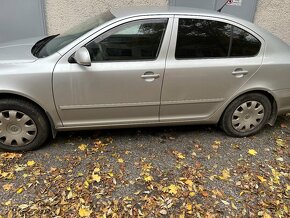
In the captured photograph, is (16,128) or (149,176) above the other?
(16,128)

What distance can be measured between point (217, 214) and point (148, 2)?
4.63m

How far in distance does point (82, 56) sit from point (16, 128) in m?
1.09

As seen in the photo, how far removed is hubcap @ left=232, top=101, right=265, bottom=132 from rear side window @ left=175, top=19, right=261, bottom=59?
0.63 metres

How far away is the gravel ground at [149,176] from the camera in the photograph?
2.63 metres

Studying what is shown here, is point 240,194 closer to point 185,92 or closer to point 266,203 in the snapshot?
point 266,203

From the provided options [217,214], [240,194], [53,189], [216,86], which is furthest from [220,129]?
[53,189]

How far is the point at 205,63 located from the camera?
319 centimetres

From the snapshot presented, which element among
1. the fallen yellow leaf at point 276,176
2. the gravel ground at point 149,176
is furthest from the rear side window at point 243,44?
the fallen yellow leaf at point 276,176

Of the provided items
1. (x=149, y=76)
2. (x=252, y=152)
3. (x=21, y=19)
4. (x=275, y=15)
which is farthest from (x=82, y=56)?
(x=275, y=15)

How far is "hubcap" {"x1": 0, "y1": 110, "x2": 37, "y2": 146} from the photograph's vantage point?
3041mm

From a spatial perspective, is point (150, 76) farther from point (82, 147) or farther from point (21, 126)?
point (21, 126)

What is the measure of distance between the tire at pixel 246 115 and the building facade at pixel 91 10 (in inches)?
132

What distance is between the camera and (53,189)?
2762 millimetres

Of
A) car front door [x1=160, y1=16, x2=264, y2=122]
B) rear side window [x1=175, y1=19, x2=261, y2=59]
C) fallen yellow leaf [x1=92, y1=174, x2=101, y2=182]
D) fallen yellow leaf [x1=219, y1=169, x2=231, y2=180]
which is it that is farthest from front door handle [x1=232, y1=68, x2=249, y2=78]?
fallen yellow leaf [x1=92, y1=174, x2=101, y2=182]
